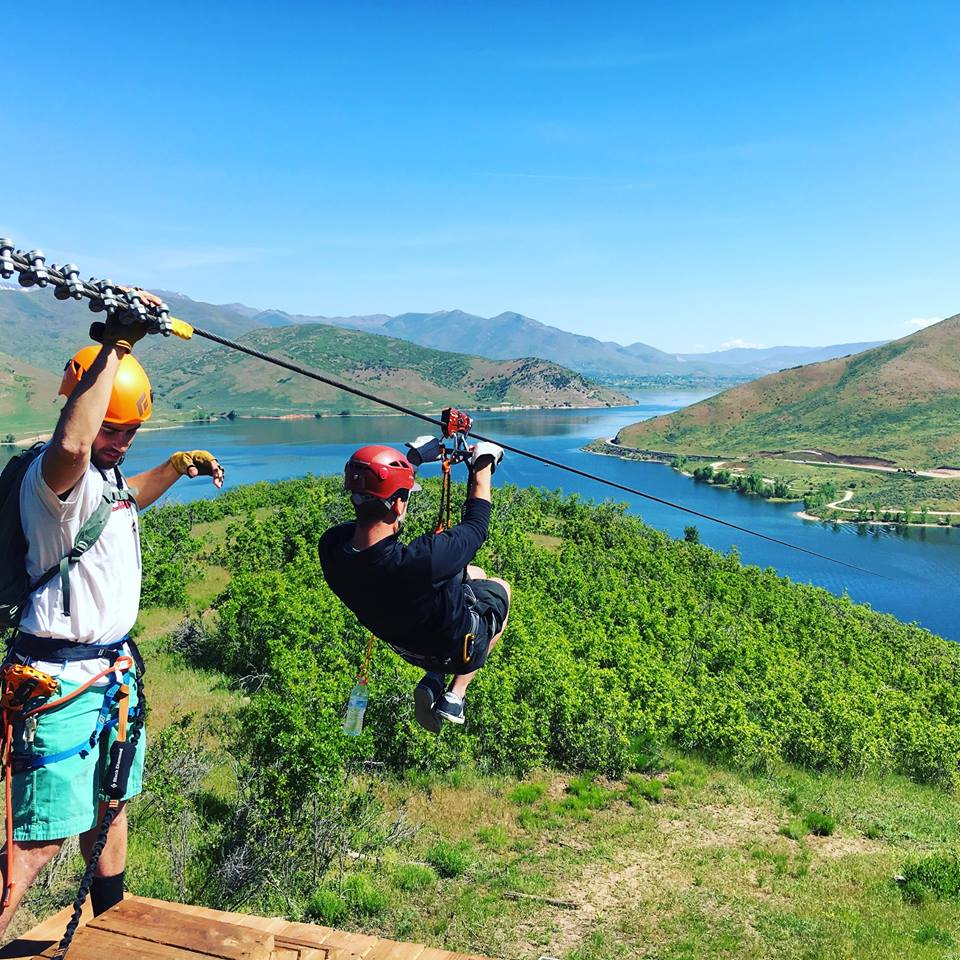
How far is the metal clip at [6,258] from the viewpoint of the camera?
8.23 feet

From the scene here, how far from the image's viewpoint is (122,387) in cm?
337

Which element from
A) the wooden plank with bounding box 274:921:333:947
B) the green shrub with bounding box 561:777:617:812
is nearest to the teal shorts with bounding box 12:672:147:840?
the wooden plank with bounding box 274:921:333:947

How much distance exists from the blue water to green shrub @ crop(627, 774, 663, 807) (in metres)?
50.9

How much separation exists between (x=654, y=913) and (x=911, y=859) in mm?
5128

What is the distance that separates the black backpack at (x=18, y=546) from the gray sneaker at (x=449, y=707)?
2836mm

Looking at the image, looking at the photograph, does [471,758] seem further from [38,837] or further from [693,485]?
[693,485]

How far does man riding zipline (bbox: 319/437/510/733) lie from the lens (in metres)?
3.80

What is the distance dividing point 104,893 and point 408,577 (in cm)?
259

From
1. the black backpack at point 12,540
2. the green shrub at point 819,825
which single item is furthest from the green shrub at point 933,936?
the black backpack at point 12,540

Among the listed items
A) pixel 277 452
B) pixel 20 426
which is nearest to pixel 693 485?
pixel 277 452

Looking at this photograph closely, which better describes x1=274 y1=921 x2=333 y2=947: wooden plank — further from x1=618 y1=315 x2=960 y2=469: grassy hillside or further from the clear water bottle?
x1=618 y1=315 x2=960 y2=469: grassy hillside

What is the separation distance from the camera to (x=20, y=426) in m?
156

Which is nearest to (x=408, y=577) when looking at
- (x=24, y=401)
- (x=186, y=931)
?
(x=186, y=931)

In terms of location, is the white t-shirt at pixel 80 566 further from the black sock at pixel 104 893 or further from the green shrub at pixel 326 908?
the green shrub at pixel 326 908
